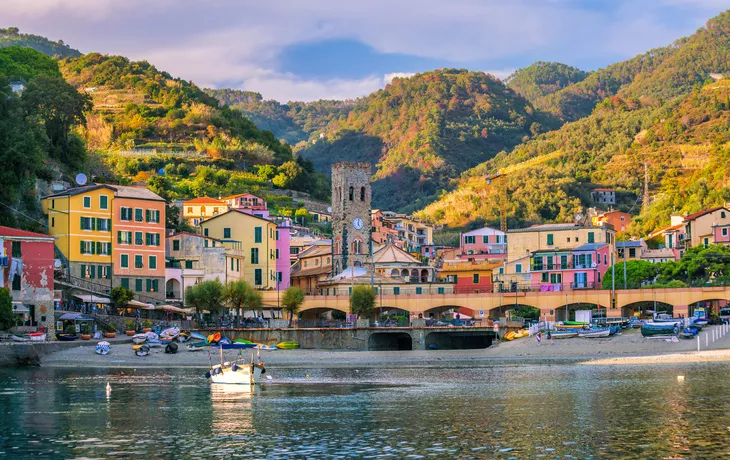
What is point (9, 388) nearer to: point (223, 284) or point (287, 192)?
point (223, 284)

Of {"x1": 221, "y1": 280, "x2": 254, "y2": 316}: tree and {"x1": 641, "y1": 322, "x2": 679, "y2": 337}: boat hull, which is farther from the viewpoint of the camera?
{"x1": 221, "y1": 280, "x2": 254, "y2": 316}: tree

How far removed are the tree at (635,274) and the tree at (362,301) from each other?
22.1 m

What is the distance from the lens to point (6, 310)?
66.1m

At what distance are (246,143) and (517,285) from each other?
2891 inches

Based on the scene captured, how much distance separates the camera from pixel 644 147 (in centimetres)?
19900

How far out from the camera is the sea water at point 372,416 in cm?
3541

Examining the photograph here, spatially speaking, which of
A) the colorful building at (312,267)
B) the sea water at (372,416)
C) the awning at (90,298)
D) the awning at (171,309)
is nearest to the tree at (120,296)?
the awning at (90,298)

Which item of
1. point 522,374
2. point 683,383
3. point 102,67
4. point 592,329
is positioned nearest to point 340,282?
point 592,329

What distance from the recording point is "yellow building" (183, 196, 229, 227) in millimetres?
118938

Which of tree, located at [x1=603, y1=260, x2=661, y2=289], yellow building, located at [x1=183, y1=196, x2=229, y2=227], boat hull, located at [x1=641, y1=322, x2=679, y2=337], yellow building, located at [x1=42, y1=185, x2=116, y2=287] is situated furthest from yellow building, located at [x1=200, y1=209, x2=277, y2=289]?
boat hull, located at [x1=641, y1=322, x2=679, y2=337]

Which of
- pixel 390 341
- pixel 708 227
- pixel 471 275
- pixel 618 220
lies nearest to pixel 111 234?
pixel 390 341

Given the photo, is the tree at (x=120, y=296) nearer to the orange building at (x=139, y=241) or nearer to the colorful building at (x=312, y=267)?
the orange building at (x=139, y=241)

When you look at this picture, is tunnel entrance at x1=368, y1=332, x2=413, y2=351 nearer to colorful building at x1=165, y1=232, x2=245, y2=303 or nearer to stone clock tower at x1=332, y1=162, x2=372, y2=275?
colorful building at x1=165, y1=232, x2=245, y2=303

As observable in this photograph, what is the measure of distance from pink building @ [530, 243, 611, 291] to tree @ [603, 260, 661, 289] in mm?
1822
